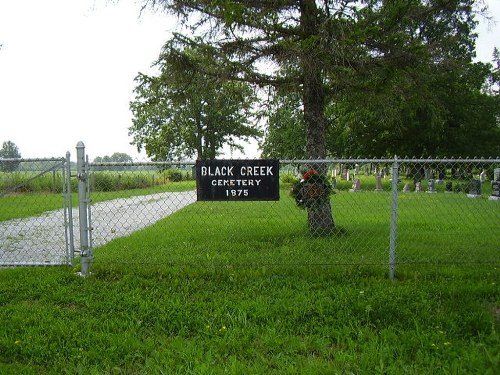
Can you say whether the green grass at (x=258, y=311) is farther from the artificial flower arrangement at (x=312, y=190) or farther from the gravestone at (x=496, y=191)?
the gravestone at (x=496, y=191)

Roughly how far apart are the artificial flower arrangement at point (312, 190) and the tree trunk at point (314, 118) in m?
0.16

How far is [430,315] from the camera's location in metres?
3.77

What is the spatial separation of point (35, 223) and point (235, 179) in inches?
290

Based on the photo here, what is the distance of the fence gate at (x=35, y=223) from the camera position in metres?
5.16

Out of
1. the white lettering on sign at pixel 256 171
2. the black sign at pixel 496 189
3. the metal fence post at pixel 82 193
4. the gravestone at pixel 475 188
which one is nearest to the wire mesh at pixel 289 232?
the metal fence post at pixel 82 193

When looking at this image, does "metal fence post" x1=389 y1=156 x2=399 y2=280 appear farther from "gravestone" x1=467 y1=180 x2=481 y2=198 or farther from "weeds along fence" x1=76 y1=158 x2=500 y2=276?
"gravestone" x1=467 y1=180 x2=481 y2=198

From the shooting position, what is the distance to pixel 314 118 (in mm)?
7441

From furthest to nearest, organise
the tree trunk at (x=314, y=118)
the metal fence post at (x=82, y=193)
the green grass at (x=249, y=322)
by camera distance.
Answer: the tree trunk at (x=314, y=118) < the metal fence post at (x=82, y=193) < the green grass at (x=249, y=322)

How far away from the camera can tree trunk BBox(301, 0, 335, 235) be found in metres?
Result: 6.75

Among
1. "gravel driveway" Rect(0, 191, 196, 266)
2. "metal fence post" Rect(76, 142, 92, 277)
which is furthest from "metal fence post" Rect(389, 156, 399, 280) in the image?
"metal fence post" Rect(76, 142, 92, 277)

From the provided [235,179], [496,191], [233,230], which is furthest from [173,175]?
[496,191]

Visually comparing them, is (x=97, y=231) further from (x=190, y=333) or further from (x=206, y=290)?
(x=190, y=333)

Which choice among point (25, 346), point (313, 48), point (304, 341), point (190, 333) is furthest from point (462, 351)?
point (313, 48)

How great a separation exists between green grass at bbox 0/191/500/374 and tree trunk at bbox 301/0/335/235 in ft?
2.06
